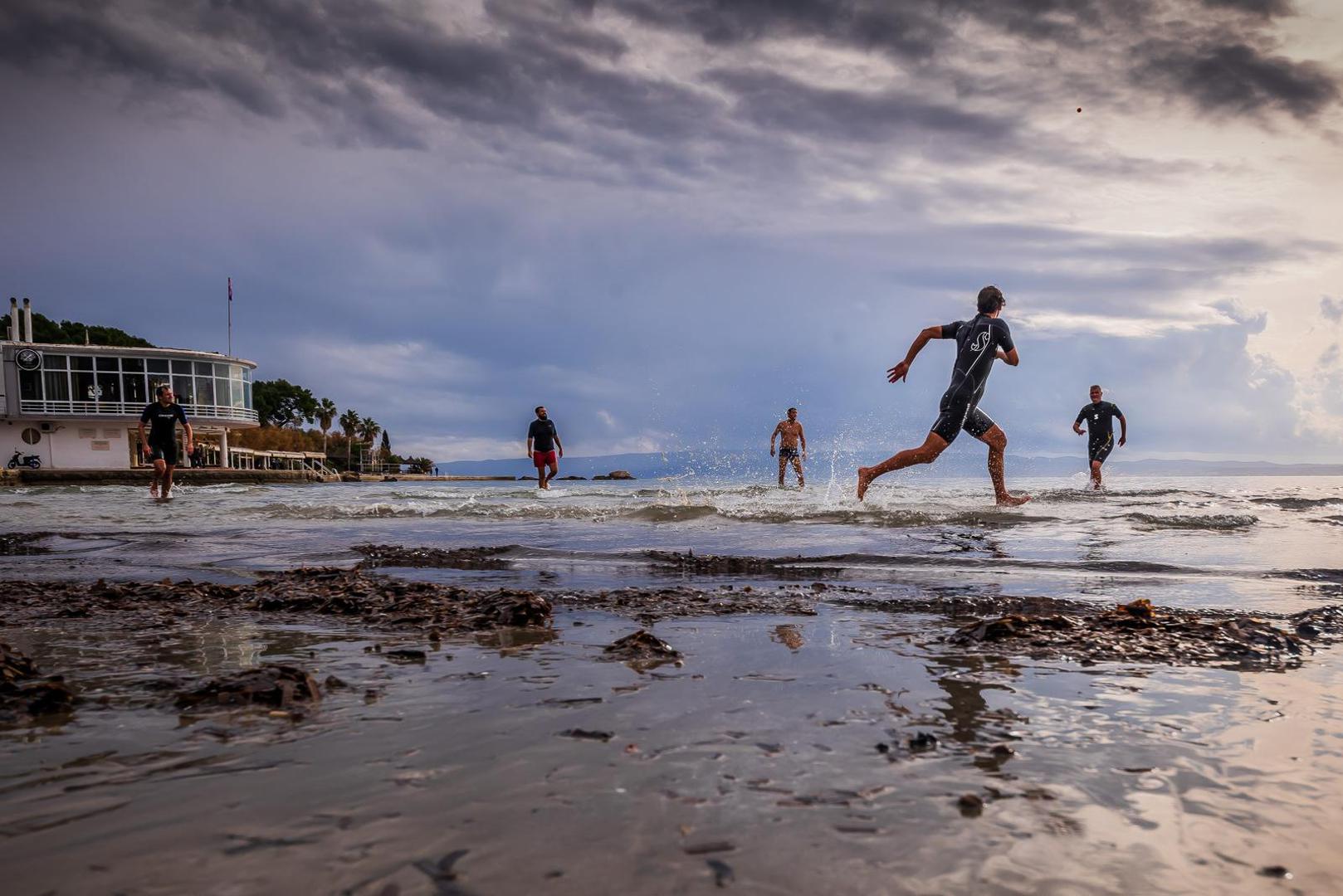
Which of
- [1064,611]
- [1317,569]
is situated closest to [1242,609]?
[1064,611]

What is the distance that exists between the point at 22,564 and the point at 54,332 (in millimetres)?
87499

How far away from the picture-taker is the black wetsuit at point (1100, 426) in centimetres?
1769

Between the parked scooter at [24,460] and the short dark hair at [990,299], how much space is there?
61.0 metres

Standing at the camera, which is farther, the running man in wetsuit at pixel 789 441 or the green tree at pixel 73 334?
the green tree at pixel 73 334

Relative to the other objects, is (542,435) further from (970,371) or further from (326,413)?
(326,413)

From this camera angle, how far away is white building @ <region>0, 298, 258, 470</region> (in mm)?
51250

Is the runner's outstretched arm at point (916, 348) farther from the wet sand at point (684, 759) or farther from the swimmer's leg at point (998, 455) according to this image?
the wet sand at point (684, 759)

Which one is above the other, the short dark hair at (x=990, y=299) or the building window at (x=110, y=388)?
the building window at (x=110, y=388)

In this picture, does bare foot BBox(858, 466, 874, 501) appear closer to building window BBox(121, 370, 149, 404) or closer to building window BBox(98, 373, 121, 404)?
building window BBox(121, 370, 149, 404)

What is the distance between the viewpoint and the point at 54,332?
7562 centimetres

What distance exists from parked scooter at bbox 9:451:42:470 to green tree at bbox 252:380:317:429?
41.3 meters

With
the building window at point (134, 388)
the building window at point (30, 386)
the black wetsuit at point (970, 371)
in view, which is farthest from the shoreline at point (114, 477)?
the black wetsuit at point (970, 371)

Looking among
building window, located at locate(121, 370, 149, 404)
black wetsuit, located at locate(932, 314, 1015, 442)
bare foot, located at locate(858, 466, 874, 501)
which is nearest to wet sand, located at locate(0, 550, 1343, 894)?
black wetsuit, located at locate(932, 314, 1015, 442)

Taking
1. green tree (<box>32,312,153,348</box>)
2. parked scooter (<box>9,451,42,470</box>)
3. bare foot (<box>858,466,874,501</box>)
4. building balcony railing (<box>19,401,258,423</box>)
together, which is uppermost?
green tree (<box>32,312,153,348</box>)
